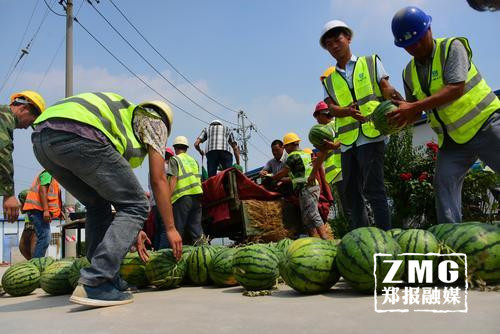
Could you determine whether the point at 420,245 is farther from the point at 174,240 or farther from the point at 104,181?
the point at 104,181

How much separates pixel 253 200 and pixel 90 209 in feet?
10.5

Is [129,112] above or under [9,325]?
above

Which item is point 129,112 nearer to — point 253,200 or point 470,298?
point 470,298

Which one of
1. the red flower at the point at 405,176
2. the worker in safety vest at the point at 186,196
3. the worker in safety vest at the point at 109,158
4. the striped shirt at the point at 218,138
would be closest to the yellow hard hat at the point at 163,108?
the worker in safety vest at the point at 109,158

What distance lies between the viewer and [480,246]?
253cm

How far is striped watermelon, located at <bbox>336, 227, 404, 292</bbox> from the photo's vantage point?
249cm

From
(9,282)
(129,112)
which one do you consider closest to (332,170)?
(129,112)

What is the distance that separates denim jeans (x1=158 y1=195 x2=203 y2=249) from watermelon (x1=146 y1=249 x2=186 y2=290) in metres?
2.17

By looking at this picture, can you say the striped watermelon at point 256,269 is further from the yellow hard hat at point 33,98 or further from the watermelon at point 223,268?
the yellow hard hat at point 33,98

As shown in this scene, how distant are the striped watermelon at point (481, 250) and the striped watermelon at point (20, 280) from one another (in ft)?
11.5

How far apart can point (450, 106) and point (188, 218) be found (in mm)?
3955

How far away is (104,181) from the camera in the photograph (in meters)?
2.97

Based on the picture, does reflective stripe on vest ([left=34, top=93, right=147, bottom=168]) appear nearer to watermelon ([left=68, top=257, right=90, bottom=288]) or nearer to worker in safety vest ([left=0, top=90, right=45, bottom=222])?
worker in safety vest ([left=0, top=90, right=45, bottom=222])

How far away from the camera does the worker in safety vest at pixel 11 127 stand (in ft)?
11.3
